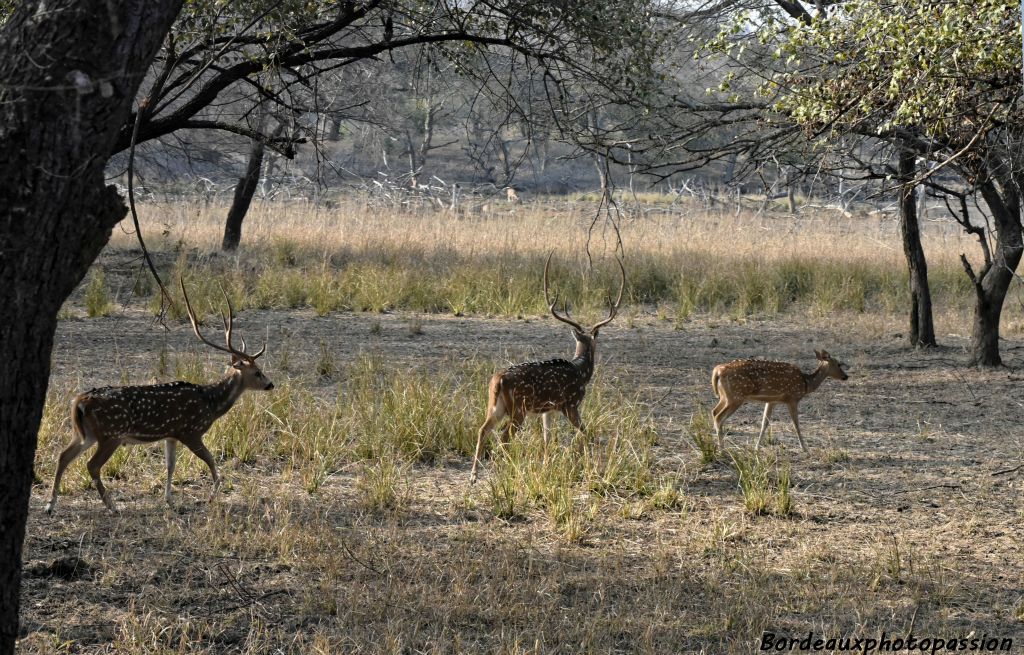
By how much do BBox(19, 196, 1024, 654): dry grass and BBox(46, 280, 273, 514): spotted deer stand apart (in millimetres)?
291

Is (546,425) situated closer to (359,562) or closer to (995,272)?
(359,562)

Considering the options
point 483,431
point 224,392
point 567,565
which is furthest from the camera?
point 483,431

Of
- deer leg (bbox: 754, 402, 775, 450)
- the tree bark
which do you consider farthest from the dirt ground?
the tree bark

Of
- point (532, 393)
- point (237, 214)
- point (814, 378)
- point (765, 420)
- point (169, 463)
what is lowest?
point (169, 463)

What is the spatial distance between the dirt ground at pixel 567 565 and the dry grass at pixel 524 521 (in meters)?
0.02

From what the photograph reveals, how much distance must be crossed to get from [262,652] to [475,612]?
90 centimetres

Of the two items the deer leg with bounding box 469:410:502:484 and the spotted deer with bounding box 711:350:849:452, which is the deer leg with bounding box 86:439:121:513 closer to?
the deer leg with bounding box 469:410:502:484

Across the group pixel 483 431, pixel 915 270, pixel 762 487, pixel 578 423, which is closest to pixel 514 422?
pixel 483 431

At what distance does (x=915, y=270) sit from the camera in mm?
10898

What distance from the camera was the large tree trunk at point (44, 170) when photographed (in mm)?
3150

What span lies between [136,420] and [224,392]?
2.32 feet

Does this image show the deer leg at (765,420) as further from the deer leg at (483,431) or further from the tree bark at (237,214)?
the tree bark at (237,214)

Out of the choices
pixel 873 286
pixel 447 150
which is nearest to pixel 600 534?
pixel 873 286

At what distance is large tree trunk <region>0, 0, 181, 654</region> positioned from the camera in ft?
10.3
